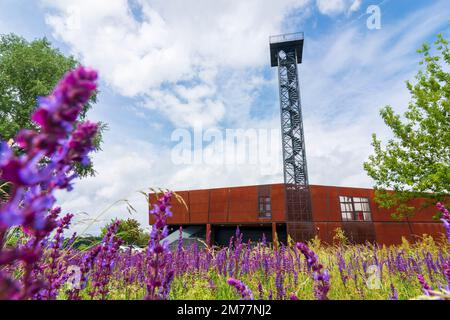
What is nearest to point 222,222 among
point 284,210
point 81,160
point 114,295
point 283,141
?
point 284,210

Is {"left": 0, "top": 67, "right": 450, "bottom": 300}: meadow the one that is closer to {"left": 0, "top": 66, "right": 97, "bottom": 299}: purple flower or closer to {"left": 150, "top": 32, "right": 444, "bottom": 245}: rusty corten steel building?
{"left": 0, "top": 66, "right": 97, "bottom": 299}: purple flower

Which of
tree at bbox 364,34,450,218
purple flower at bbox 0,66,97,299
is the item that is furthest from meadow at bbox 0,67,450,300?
tree at bbox 364,34,450,218

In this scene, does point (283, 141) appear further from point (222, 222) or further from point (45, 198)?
point (45, 198)

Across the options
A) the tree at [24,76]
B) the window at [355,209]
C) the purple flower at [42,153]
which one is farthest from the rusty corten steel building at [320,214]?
the purple flower at [42,153]

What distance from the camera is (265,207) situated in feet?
86.5

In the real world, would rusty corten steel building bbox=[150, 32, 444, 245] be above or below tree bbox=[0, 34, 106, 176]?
below

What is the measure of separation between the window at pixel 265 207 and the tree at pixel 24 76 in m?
15.8

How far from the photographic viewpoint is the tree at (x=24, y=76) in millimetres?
19688

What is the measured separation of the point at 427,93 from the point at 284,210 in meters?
14.6

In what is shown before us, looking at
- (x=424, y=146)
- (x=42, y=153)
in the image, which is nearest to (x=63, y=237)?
(x=42, y=153)

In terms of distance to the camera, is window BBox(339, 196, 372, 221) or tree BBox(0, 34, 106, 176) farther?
window BBox(339, 196, 372, 221)

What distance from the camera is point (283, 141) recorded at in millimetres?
34719

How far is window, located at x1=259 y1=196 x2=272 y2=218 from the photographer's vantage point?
26.2 m

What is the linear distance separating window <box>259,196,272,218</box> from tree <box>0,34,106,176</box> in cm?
1581
